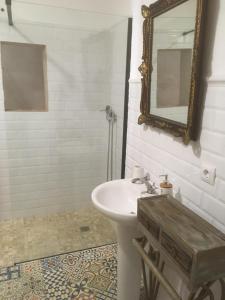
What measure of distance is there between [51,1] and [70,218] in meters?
2.10

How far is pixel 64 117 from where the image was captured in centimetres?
256

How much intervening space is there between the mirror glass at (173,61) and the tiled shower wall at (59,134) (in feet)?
3.47

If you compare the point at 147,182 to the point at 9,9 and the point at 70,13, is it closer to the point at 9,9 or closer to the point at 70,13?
the point at 70,13

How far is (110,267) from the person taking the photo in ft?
6.64

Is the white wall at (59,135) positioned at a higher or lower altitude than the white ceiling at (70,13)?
lower

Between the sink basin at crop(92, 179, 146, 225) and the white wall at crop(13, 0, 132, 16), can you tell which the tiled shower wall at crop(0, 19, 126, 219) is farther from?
the sink basin at crop(92, 179, 146, 225)

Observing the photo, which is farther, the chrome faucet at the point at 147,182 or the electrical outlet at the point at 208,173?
the chrome faucet at the point at 147,182

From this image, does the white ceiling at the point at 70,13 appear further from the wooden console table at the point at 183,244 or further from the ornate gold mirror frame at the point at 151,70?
the wooden console table at the point at 183,244

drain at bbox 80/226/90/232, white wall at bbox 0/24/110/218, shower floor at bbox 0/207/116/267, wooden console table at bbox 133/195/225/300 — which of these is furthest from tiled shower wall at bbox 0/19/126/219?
wooden console table at bbox 133/195/225/300

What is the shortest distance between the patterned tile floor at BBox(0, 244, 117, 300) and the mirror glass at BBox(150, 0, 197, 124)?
4.25ft

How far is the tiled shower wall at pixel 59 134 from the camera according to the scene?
2385 mm

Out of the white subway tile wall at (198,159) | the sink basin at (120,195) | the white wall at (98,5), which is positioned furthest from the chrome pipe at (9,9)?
the sink basin at (120,195)

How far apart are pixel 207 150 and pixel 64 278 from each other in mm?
1455

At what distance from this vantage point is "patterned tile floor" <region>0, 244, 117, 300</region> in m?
1.76
